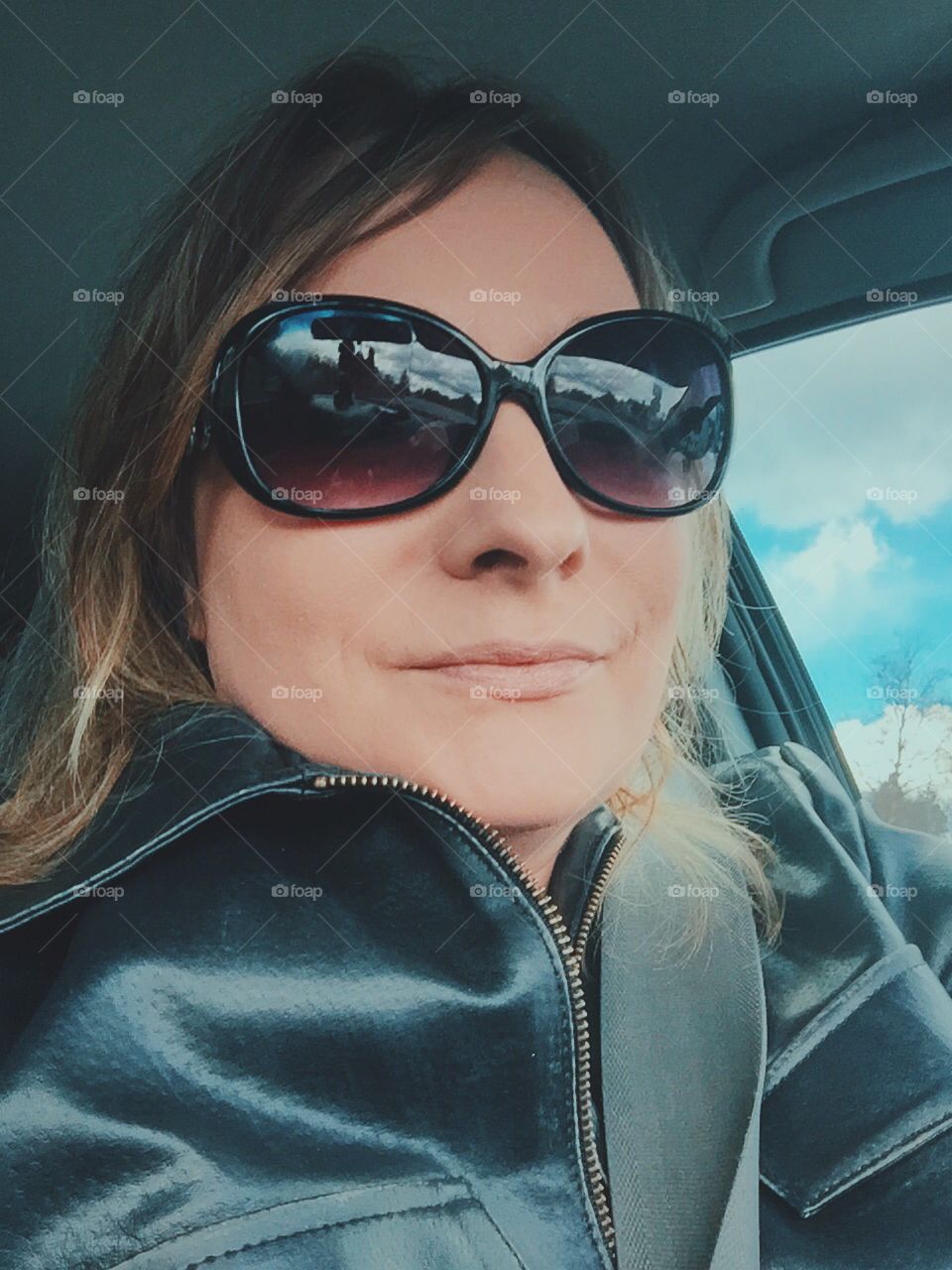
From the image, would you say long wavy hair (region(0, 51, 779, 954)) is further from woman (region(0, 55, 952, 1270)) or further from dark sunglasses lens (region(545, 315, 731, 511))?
dark sunglasses lens (region(545, 315, 731, 511))

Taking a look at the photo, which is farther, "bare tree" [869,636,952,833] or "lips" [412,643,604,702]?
"bare tree" [869,636,952,833]

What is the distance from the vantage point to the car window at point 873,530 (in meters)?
0.92

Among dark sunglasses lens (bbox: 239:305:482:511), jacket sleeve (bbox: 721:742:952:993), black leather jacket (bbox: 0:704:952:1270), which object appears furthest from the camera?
jacket sleeve (bbox: 721:742:952:993)

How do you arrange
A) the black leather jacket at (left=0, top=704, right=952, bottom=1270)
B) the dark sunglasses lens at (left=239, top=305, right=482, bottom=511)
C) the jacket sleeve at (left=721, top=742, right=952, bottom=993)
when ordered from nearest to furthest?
the black leather jacket at (left=0, top=704, right=952, bottom=1270) < the dark sunglasses lens at (left=239, top=305, right=482, bottom=511) < the jacket sleeve at (left=721, top=742, right=952, bottom=993)

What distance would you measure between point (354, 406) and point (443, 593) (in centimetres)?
13

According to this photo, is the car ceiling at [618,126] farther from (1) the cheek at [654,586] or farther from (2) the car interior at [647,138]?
(1) the cheek at [654,586]

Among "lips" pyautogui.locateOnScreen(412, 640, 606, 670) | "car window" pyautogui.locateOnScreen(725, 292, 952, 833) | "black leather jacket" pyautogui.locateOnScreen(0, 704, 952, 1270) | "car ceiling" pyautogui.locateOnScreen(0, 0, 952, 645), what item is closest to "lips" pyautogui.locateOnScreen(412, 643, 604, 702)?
"lips" pyautogui.locateOnScreen(412, 640, 606, 670)

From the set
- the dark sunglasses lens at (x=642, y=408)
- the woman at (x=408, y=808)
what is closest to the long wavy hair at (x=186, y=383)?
the woman at (x=408, y=808)

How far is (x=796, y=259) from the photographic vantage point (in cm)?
96

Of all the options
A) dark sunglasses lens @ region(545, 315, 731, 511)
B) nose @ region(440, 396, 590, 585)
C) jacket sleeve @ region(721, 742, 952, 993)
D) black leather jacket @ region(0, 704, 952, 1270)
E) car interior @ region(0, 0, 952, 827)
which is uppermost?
car interior @ region(0, 0, 952, 827)

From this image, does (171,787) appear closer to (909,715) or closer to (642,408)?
(642,408)

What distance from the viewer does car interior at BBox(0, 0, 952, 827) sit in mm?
849

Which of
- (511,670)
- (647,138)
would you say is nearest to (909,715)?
(511,670)

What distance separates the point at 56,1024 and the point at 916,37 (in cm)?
99
